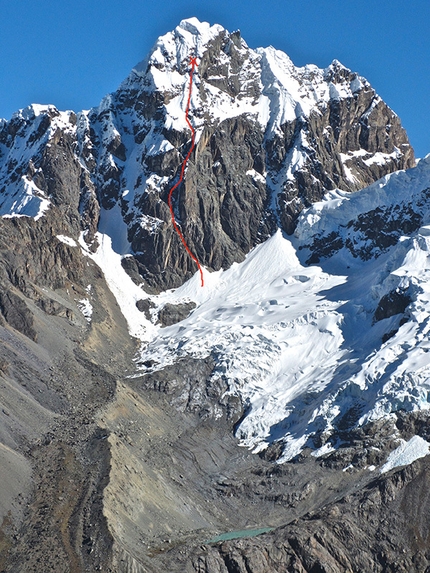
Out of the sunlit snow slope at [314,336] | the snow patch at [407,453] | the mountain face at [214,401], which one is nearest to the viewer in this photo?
the mountain face at [214,401]

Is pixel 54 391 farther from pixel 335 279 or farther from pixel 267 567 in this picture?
pixel 335 279

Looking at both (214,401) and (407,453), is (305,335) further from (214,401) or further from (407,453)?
(407,453)

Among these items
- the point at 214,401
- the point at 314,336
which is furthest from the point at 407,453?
the point at 314,336

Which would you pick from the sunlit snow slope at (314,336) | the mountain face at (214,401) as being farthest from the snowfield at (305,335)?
the mountain face at (214,401)

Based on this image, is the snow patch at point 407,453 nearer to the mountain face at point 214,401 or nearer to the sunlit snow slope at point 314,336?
the mountain face at point 214,401

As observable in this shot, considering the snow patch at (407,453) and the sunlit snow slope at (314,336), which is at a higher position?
the sunlit snow slope at (314,336)

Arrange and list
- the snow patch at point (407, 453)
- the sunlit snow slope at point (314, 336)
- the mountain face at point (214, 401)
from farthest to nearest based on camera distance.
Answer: the sunlit snow slope at point (314, 336) < the snow patch at point (407, 453) < the mountain face at point (214, 401)

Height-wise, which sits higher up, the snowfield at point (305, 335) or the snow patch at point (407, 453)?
the snowfield at point (305, 335)

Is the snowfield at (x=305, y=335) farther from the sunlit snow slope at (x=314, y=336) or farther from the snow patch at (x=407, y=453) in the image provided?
the snow patch at (x=407, y=453)

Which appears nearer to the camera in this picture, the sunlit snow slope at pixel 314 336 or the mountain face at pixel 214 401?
the mountain face at pixel 214 401

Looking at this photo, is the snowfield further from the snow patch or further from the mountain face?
the snow patch

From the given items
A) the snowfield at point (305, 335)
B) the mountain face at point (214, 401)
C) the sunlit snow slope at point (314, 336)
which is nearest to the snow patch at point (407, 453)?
the mountain face at point (214, 401)
